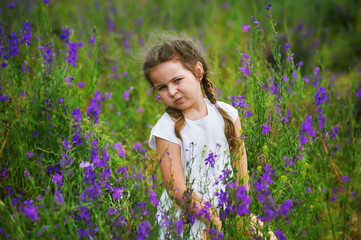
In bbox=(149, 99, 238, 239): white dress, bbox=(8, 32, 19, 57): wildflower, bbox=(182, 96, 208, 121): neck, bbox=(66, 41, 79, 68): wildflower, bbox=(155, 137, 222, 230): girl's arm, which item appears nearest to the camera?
bbox=(155, 137, 222, 230): girl's arm

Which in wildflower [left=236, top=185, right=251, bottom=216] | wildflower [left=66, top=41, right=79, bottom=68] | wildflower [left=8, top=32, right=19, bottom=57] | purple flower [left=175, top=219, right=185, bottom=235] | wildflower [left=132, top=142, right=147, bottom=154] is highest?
wildflower [left=8, top=32, right=19, bottom=57]

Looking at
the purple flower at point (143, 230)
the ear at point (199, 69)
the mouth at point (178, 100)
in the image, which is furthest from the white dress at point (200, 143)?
the purple flower at point (143, 230)

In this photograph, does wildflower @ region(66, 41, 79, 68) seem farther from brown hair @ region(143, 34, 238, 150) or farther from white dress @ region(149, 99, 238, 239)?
white dress @ region(149, 99, 238, 239)

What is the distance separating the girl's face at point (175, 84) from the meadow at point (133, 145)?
0.32 m

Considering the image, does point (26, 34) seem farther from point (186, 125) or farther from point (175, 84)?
point (186, 125)

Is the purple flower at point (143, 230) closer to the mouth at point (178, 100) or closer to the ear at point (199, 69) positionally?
the mouth at point (178, 100)

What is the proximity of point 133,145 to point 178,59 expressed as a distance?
1.11m

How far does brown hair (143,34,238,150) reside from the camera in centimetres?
228

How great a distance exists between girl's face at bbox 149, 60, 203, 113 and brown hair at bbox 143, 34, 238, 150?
0.12 ft

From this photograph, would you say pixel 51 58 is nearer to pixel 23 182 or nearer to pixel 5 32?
pixel 5 32

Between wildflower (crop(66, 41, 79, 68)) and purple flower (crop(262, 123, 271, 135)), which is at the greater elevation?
wildflower (crop(66, 41, 79, 68))

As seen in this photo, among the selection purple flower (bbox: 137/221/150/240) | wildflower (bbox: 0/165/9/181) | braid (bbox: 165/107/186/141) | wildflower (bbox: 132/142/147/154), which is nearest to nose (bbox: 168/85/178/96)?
braid (bbox: 165/107/186/141)

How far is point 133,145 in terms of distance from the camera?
3193mm

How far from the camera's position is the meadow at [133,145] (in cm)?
172
